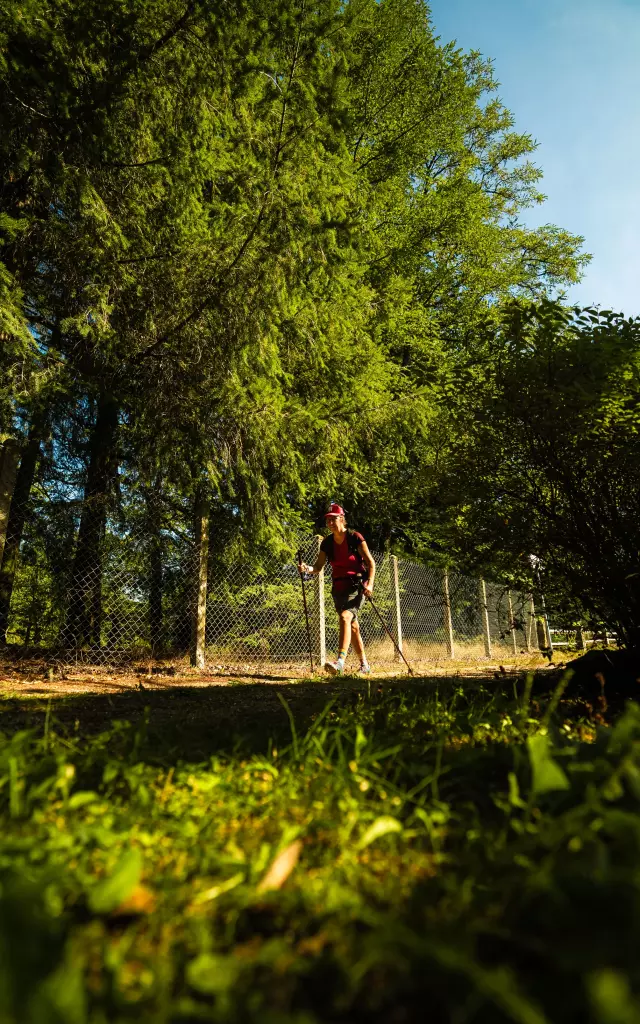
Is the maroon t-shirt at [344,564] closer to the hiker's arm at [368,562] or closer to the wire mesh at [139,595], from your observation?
the hiker's arm at [368,562]

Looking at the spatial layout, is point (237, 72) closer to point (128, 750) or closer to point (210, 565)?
point (210, 565)

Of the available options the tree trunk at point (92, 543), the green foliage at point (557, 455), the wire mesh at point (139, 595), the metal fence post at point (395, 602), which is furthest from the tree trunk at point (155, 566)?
the metal fence post at point (395, 602)

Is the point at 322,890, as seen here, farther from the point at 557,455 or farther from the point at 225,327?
the point at 225,327

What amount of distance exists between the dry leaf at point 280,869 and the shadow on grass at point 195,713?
0.82 meters

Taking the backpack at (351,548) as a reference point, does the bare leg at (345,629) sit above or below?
below

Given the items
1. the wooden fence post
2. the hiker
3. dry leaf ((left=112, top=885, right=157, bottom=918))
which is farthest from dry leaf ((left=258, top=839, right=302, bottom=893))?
the wooden fence post

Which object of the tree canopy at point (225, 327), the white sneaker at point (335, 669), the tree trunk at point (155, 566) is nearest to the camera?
the tree canopy at point (225, 327)

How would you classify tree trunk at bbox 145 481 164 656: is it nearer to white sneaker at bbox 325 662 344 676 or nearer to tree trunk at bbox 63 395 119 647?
tree trunk at bbox 63 395 119 647

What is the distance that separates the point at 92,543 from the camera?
7.50 meters

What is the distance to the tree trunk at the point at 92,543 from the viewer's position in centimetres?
723

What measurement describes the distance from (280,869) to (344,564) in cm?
635

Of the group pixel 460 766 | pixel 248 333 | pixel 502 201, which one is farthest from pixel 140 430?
pixel 502 201

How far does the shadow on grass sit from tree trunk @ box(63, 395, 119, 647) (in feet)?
5.94

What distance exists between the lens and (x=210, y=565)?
847 cm
